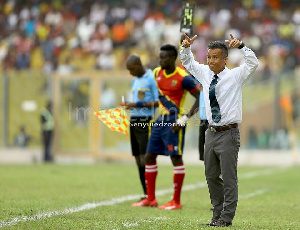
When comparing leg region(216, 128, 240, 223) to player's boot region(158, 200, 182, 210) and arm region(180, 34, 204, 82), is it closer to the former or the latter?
arm region(180, 34, 204, 82)

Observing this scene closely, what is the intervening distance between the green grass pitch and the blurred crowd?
349 inches

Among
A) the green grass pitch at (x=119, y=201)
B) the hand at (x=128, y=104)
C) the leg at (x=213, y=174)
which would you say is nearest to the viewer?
the green grass pitch at (x=119, y=201)

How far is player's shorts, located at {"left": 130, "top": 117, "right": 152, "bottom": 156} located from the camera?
34.6ft

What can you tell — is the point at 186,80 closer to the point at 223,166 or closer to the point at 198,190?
the point at 223,166

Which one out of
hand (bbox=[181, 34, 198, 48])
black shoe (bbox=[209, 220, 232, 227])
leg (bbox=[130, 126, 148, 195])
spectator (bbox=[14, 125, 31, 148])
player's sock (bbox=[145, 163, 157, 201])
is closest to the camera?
black shoe (bbox=[209, 220, 232, 227])

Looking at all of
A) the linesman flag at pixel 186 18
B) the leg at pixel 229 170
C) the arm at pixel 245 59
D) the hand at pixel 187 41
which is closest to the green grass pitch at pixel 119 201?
the leg at pixel 229 170

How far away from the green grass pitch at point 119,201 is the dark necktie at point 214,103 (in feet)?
3.72

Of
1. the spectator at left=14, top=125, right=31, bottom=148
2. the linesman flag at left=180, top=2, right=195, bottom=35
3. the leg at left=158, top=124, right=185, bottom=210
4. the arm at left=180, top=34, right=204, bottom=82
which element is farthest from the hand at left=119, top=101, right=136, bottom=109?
the spectator at left=14, top=125, right=31, bottom=148

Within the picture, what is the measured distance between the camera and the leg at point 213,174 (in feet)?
24.6

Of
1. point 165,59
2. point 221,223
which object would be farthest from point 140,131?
point 221,223

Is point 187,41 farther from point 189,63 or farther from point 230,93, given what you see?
point 230,93

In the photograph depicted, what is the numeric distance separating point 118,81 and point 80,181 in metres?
8.51

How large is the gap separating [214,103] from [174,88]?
2.35 meters

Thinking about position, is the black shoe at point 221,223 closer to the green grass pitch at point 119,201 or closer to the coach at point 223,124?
the coach at point 223,124
